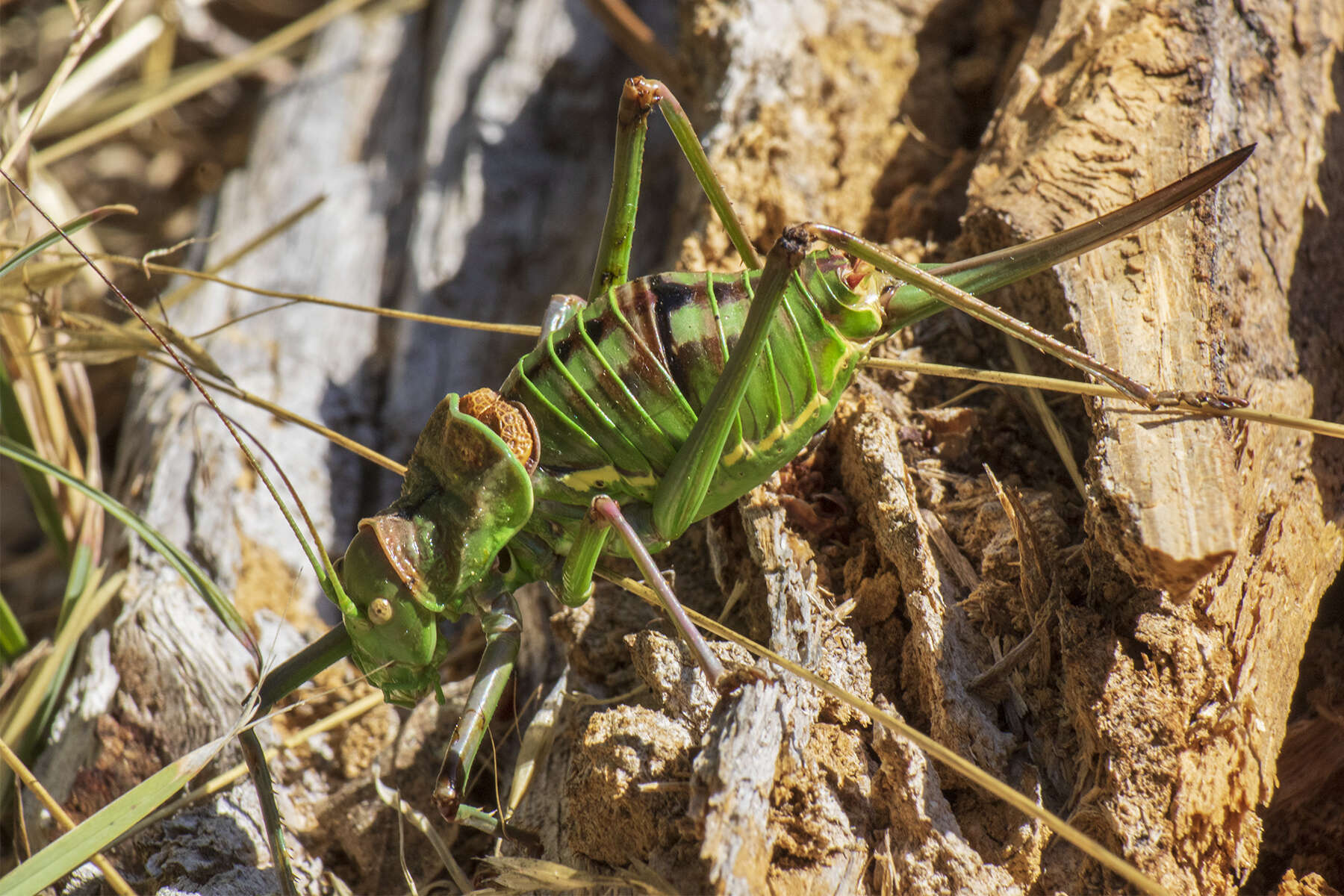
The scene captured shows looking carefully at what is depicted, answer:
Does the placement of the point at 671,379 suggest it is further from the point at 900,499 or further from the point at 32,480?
the point at 32,480

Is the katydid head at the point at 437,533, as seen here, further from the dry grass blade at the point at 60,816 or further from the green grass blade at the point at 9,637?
the green grass blade at the point at 9,637

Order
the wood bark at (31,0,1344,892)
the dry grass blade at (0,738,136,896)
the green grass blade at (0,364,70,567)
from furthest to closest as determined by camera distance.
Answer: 1. the green grass blade at (0,364,70,567)
2. the dry grass blade at (0,738,136,896)
3. the wood bark at (31,0,1344,892)

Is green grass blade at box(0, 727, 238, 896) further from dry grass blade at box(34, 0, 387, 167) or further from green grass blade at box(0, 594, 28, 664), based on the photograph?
dry grass blade at box(34, 0, 387, 167)

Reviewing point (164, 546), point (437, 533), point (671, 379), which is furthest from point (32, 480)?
point (671, 379)

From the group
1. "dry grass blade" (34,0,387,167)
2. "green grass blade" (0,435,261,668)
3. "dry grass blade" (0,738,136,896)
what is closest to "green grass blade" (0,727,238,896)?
"dry grass blade" (0,738,136,896)

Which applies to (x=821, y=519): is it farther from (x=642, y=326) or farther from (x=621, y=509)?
(x=642, y=326)

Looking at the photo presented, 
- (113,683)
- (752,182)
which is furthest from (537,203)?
(113,683)
